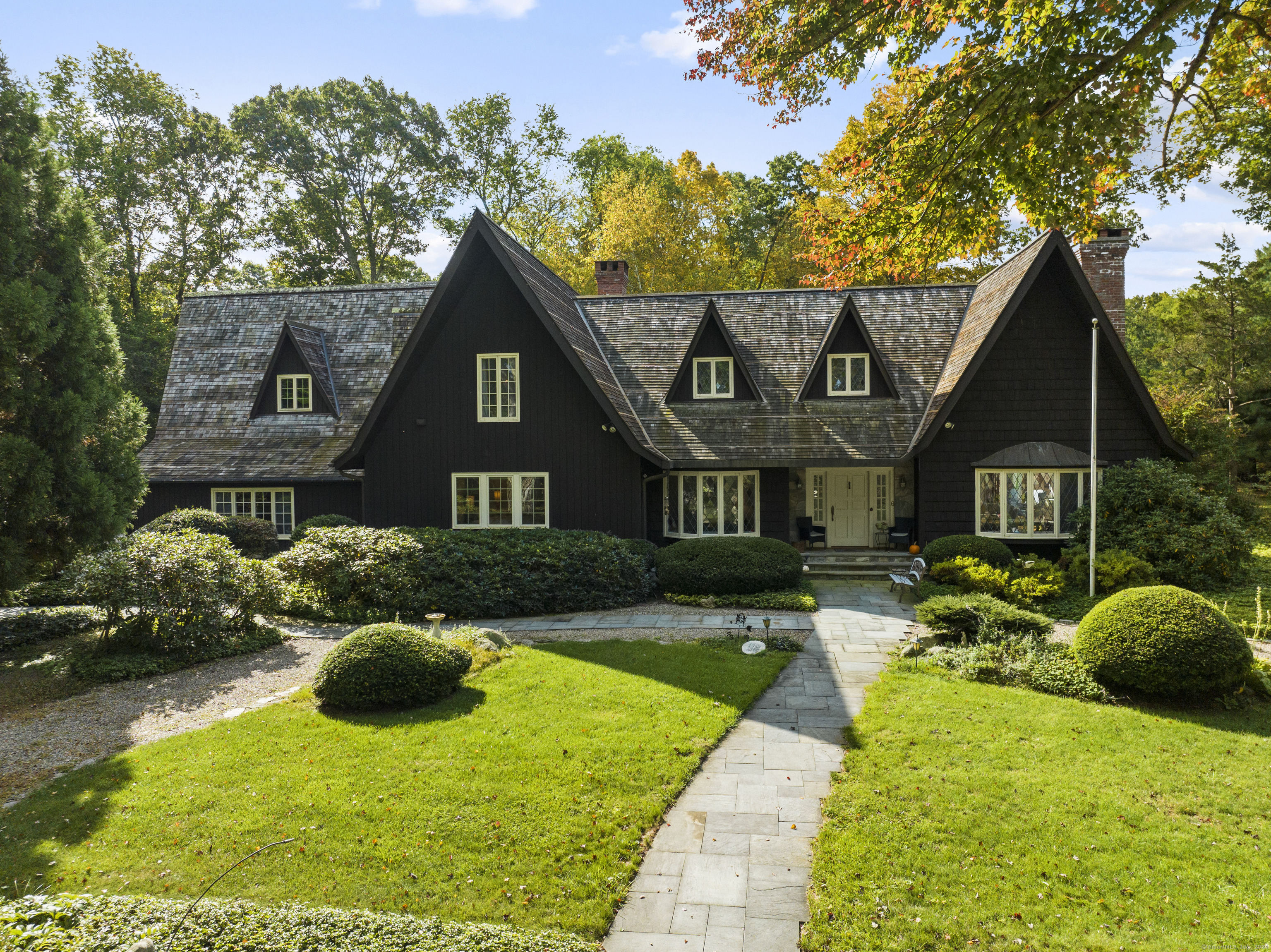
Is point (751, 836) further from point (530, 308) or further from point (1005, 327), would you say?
point (1005, 327)

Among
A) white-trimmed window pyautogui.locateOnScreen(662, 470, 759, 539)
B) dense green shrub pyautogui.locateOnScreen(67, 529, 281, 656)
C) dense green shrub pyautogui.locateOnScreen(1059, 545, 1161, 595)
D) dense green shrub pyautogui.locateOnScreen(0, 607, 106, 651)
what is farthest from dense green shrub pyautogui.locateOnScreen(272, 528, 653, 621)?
dense green shrub pyautogui.locateOnScreen(1059, 545, 1161, 595)

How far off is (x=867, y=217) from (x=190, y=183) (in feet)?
114

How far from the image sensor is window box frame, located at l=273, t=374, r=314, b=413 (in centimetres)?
2100

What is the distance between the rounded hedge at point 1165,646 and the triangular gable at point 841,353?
34.1 ft

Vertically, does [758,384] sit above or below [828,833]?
above

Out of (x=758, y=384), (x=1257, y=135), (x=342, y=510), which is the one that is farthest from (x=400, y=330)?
(x=1257, y=135)

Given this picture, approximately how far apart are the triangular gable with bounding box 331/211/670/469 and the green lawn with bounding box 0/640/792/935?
8504 millimetres

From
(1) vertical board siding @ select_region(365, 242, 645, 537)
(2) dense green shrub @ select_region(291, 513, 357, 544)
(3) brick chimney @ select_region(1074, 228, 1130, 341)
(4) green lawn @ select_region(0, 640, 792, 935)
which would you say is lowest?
(4) green lawn @ select_region(0, 640, 792, 935)

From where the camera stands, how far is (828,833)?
5566 millimetres

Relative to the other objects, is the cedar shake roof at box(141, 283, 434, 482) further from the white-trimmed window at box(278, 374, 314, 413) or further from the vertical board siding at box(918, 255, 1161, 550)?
the vertical board siding at box(918, 255, 1161, 550)

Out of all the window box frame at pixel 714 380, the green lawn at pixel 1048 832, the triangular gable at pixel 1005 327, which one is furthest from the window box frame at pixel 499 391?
Answer: the green lawn at pixel 1048 832

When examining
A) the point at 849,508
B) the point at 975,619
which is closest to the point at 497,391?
the point at 849,508

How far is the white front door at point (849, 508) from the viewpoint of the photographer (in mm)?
19656

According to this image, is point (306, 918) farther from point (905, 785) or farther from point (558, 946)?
point (905, 785)
